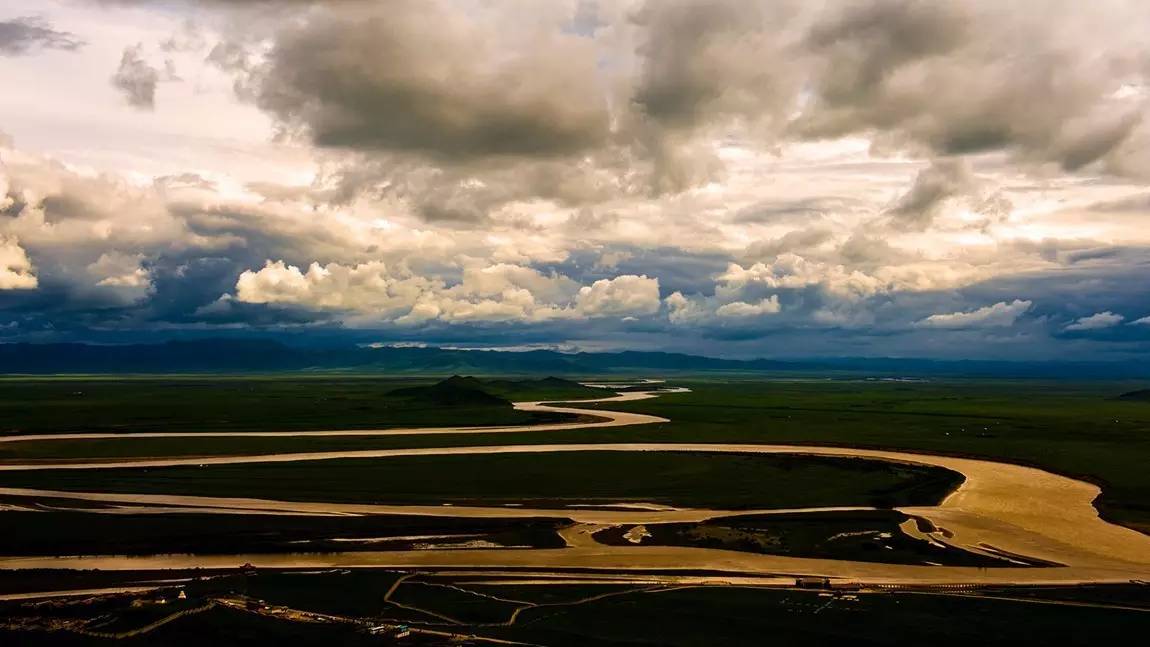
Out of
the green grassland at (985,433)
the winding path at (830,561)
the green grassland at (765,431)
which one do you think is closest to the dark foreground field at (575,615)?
the winding path at (830,561)

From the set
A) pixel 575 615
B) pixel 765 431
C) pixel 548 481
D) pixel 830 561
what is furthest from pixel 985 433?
pixel 575 615

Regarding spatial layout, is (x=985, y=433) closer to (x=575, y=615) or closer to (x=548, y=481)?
(x=548, y=481)

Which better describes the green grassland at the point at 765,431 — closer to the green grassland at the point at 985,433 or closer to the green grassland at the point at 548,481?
the green grassland at the point at 985,433

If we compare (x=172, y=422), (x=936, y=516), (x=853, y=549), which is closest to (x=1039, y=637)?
(x=853, y=549)

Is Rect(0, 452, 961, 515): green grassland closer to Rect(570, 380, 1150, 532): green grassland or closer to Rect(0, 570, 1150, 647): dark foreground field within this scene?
Rect(570, 380, 1150, 532): green grassland

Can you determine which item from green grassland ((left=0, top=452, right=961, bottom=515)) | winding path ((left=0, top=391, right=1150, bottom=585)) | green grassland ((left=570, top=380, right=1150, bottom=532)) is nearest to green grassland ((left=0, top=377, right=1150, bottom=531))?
green grassland ((left=570, top=380, right=1150, bottom=532))

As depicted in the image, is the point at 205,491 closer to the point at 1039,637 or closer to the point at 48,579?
the point at 48,579
